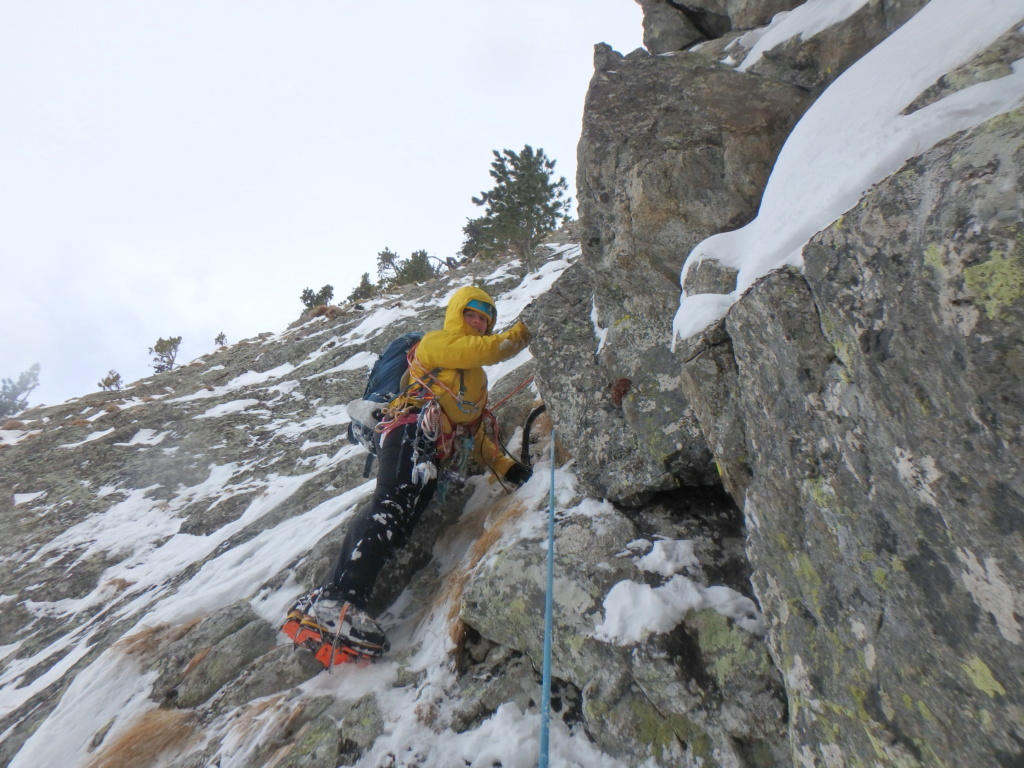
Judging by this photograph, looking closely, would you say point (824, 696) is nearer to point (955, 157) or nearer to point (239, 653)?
point (955, 157)

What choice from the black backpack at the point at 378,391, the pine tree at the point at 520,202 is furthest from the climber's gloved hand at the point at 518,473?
the pine tree at the point at 520,202

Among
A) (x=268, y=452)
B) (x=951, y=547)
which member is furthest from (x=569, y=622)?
(x=268, y=452)

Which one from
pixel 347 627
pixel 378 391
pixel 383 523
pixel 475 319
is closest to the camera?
pixel 347 627

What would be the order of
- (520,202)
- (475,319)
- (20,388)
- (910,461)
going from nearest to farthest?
(910,461)
(475,319)
(520,202)
(20,388)

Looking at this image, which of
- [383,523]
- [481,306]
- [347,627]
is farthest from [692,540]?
[481,306]

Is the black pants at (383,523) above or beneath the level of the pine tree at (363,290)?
beneath

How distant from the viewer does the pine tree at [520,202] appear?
55.3ft

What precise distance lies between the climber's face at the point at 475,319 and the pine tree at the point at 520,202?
12193 millimetres

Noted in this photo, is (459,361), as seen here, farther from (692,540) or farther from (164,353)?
(164,353)

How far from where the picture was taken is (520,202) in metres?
17.1

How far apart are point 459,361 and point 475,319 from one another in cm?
60

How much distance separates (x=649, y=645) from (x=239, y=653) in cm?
345

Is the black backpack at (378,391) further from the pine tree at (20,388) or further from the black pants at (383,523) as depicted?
the pine tree at (20,388)

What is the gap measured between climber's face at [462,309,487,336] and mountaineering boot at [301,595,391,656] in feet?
9.13
